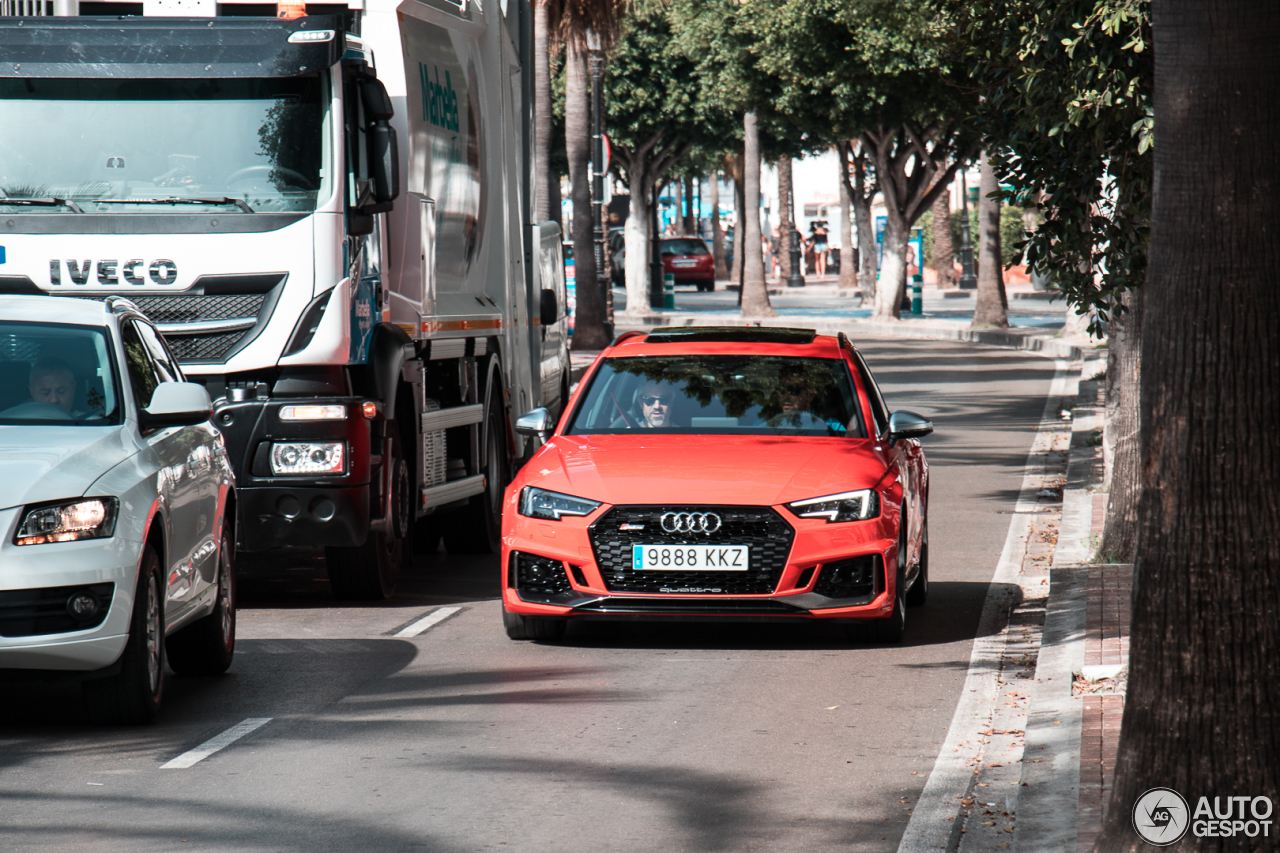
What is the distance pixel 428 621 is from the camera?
10.1m

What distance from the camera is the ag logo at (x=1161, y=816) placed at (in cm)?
450

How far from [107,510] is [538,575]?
2488mm

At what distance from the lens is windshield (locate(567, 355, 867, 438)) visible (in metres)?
9.73

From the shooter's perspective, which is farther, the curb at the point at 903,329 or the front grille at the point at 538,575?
the curb at the point at 903,329

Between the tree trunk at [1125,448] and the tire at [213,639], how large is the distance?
4660 mm

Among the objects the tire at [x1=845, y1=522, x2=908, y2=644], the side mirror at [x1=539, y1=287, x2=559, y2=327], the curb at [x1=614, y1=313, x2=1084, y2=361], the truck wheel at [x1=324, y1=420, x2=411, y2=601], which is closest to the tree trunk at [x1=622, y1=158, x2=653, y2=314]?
the curb at [x1=614, y1=313, x2=1084, y2=361]

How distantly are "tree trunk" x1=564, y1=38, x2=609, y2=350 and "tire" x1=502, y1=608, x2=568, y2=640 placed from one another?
24.8 m

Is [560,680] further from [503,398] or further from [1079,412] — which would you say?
[1079,412]

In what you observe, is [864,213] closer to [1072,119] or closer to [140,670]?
[1072,119]

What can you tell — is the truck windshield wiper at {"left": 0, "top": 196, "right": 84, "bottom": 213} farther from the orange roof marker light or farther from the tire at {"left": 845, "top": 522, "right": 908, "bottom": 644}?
the tire at {"left": 845, "top": 522, "right": 908, "bottom": 644}

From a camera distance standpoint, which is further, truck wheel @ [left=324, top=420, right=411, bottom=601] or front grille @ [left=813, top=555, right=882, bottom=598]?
truck wheel @ [left=324, top=420, right=411, bottom=601]

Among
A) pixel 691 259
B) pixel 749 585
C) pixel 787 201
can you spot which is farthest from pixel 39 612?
pixel 691 259

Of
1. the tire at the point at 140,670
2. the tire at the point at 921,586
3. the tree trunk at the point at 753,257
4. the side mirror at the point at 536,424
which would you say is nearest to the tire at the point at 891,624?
the tire at the point at 921,586

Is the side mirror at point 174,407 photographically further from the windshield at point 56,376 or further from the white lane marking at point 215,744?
the white lane marking at point 215,744
